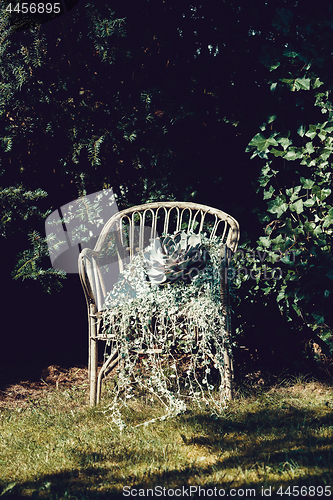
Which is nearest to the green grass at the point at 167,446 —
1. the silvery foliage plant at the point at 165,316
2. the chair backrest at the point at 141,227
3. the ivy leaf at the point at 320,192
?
the silvery foliage plant at the point at 165,316

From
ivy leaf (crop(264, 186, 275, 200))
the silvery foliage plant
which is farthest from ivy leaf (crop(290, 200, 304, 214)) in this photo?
the silvery foliage plant

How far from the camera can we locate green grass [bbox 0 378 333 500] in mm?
1644

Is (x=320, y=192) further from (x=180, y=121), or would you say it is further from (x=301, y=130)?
(x=180, y=121)

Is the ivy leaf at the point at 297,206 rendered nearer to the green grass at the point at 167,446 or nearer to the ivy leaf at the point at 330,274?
the ivy leaf at the point at 330,274

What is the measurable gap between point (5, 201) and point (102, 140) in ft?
2.50

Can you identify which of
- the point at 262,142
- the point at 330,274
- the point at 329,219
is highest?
the point at 262,142

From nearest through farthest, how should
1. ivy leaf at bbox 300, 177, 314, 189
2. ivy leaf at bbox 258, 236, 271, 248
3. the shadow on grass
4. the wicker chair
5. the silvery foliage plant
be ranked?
1. the shadow on grass
2. the silvery foliage plant
3. the wicker chair
4. ivy leaf at bbox 300, 177, 314, 189
5. ivy leaf at bbox 258, 236, 271, 248

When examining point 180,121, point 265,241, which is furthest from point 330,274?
point 180,121

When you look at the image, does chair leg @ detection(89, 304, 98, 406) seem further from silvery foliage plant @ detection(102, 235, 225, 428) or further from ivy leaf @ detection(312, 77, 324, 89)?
ivy leaf @ detection(312, 77, 324, 89)

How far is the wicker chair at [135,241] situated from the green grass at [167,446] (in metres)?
0.21

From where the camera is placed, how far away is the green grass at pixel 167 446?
1644mm

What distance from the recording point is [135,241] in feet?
9.40

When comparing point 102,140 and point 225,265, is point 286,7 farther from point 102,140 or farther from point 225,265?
point 225,265

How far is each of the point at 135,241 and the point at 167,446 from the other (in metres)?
1.38
